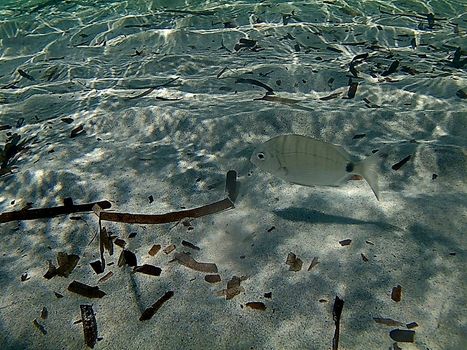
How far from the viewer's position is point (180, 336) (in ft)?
7.16

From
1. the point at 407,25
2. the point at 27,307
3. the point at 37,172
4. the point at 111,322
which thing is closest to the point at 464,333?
the point at 111,322

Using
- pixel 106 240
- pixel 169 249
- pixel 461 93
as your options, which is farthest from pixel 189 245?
pixel 461 93

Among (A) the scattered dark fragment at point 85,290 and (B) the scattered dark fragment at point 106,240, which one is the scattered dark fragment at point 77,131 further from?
(A) the scattered dark fragment at point 85,290

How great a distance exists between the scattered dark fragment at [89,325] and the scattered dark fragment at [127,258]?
0.39 meters

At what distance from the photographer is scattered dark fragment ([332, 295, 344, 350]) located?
2.05 meters

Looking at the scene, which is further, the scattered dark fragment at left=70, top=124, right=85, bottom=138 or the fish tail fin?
the scattered dark fragment at left=70, top=124, right=85, bottom=138

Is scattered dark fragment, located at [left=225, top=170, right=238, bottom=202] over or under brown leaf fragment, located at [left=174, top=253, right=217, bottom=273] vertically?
over

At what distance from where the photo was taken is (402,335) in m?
2.05

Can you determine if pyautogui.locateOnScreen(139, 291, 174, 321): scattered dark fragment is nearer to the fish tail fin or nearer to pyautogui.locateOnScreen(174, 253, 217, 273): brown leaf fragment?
pyautogui.locateOnScreen(174, 253, 217, 273): brown leaf fragment

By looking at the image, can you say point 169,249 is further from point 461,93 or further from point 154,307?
point 461,93

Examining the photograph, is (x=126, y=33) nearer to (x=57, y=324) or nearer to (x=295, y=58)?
(x=295, y=58)

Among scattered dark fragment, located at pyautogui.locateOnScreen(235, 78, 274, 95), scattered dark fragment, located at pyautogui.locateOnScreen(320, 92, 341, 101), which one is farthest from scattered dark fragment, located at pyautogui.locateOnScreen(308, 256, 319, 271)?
scattered dark fragment, located at pyautogui.locateOnScreen(235, 78, 274, 95)

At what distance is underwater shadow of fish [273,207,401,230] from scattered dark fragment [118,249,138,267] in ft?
3.92

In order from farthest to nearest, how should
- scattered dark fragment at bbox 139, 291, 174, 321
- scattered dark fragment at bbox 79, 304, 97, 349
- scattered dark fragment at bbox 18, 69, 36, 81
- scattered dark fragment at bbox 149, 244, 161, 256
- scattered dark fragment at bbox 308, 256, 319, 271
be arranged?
scattered dark fragment at bbox 18, 69, 36, 81, scattered dark fragment at bbox 149, 244, 161, 256, scattered dark fragment at bbox 308, 256, 319, 271, scattered dark fragment at bbox 139, 291, 174, 321, scattered dark fragment at bbox 79, 304, 97, 349
